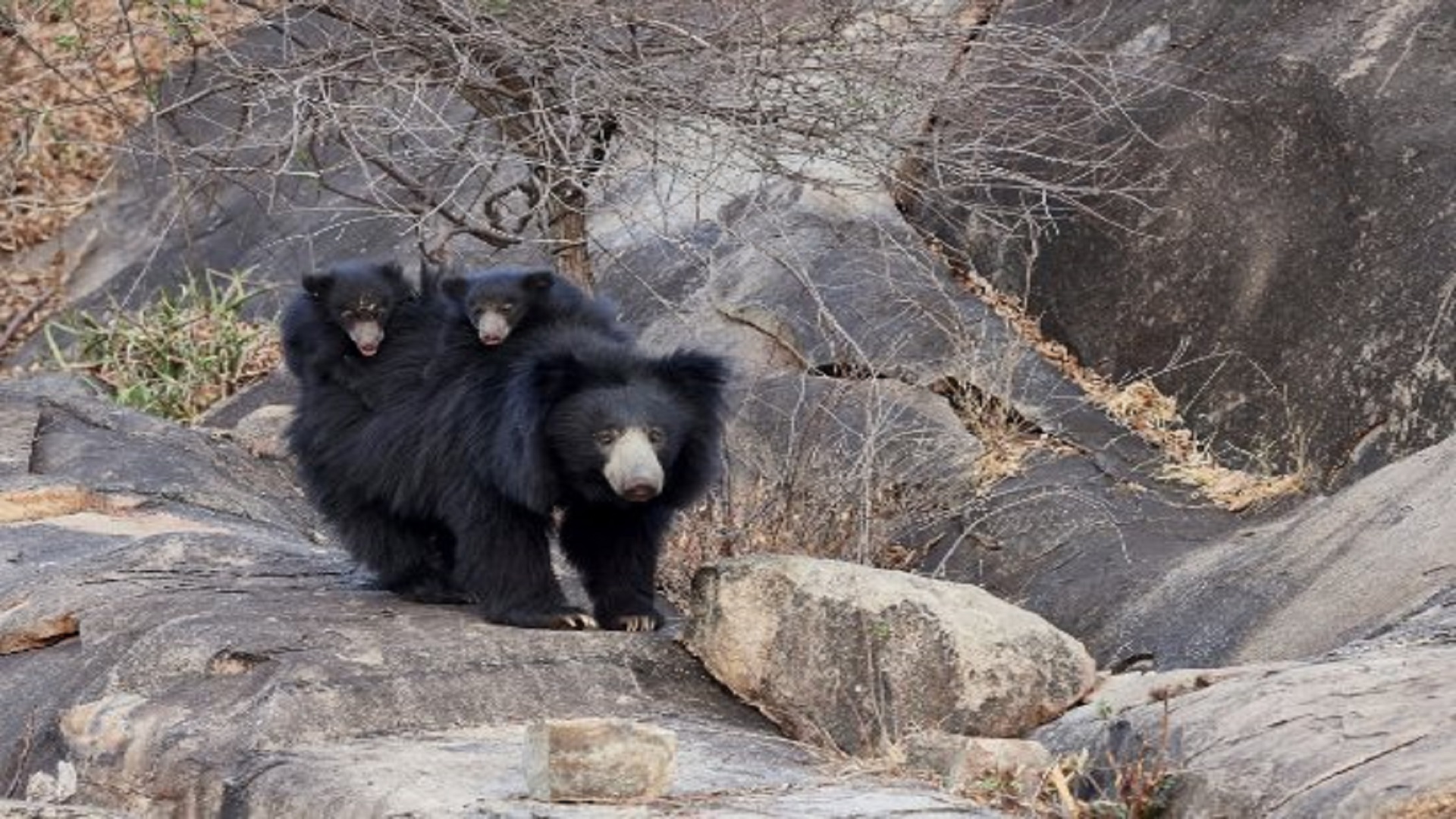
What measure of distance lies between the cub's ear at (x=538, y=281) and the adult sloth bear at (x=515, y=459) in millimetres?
102

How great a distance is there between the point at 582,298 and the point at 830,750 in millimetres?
1544

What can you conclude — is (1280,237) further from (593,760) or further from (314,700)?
(593,760)

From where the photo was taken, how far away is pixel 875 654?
584 cm

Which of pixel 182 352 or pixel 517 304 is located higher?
pixel 517 304

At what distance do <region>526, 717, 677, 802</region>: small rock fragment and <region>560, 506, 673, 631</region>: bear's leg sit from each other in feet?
5.25

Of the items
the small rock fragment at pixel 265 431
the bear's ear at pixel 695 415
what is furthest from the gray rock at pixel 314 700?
the small rock fragment at pixel 265 431

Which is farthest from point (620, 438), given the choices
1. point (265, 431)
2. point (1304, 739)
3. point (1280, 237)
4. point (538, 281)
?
point (265, 431)

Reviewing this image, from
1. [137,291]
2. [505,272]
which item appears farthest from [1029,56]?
[137,291]

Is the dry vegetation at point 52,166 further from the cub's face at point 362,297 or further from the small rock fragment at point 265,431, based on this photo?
the cub's face at point 362,297

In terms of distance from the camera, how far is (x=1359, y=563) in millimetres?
7184

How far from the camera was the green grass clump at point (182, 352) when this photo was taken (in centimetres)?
1281

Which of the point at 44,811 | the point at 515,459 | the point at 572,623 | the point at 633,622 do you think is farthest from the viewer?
the point at 633,622

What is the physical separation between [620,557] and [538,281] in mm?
750

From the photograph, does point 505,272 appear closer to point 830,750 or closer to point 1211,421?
point 830,750
